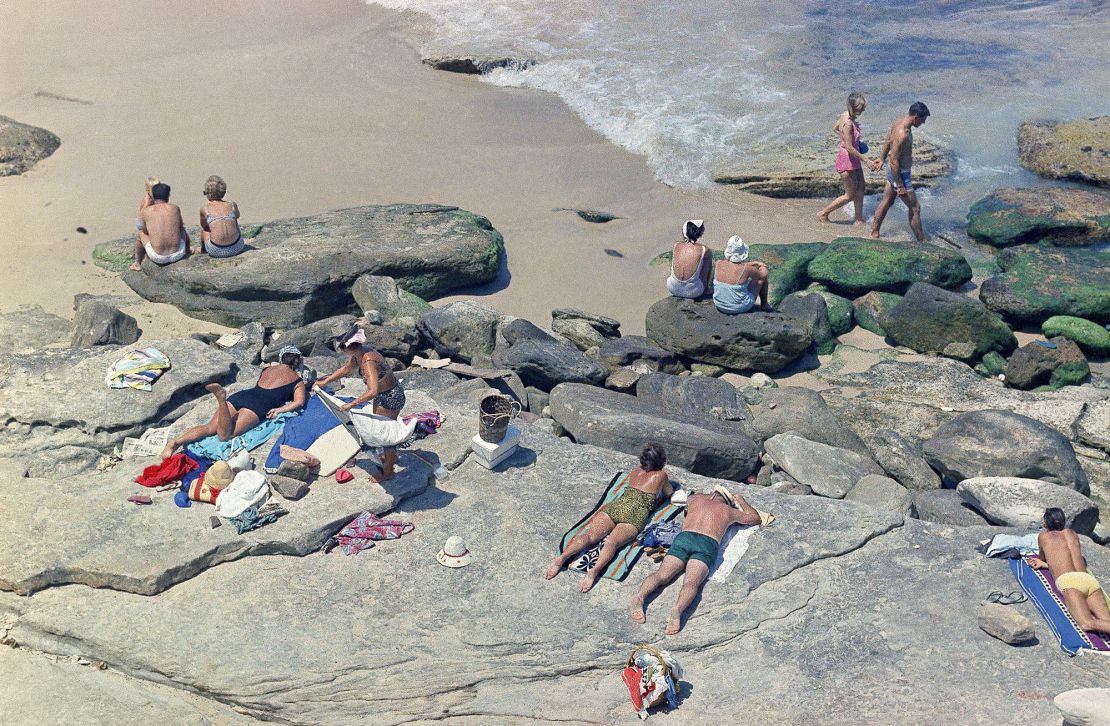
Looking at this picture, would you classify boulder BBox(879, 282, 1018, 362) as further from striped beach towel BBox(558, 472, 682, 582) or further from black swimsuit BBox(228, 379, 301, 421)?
black swimsuit BBox(228, 379, 301, 421)

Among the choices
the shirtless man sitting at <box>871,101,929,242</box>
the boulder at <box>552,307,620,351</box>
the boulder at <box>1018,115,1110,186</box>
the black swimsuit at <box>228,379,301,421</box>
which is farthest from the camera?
the boulder at <box>1018,115,1110,186</box>

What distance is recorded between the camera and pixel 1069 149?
1542 cm

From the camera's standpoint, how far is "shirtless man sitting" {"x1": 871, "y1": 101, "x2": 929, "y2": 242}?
12664 mm

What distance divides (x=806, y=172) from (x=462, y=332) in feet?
22.2

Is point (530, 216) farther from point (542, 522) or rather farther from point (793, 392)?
point (542, 522)

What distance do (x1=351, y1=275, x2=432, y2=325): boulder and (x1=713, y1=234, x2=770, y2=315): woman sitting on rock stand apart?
132 inches

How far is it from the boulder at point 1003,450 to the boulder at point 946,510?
0.49 metres

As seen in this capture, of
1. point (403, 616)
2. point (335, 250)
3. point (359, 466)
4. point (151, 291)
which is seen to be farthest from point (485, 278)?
point (403, 616)

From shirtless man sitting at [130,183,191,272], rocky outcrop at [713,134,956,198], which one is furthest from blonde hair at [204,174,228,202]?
rocky outcrop at [713,134,956,198]

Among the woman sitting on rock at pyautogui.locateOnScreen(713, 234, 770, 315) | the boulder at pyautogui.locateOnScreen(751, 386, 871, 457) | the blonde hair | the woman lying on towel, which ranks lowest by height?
the boulder at pyautogui.locateOnScreen(751, 386, 871, 457)

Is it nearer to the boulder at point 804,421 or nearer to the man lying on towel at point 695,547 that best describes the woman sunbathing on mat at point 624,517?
the man lying on towel at point 695,547

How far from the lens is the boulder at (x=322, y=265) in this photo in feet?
37.1

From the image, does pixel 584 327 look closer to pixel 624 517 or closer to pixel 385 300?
pixel 385 300

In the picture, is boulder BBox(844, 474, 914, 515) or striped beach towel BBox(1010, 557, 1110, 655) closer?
striped beach towel BBox(1010, 557, 1110, 655)
